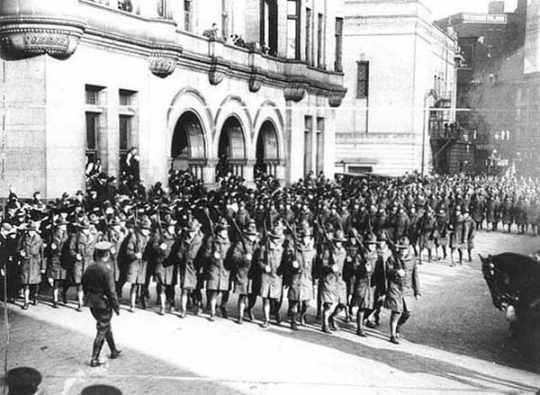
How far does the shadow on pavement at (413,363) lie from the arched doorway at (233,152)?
1498 centimetres

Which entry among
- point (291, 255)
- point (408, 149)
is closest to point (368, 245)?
point (291, 255)

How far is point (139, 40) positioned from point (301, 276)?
10.1 meters

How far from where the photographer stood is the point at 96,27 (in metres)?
17.0

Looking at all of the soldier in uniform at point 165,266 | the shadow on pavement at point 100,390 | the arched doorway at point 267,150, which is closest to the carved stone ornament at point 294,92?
the arched doorway at point 267,150

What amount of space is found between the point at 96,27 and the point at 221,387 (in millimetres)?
11770

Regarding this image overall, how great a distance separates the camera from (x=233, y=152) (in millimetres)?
25922

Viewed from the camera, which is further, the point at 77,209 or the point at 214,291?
the point at 77,209

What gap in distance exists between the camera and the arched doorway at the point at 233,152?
2566cm

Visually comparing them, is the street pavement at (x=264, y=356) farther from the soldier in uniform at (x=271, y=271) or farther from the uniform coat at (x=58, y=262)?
the uniform coat at (x=58, y=262)

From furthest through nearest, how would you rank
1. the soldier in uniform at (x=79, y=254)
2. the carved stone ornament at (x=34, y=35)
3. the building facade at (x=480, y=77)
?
the building facade at (x=480, y=77) → the carved stone ornament at (x=34, y=35) → the soldier in uniform at (x=79, y=254)

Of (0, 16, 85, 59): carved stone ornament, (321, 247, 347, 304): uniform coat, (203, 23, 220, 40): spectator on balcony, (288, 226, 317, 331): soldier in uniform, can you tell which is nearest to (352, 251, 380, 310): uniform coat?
(321, 247, 347, 304): uniform coat

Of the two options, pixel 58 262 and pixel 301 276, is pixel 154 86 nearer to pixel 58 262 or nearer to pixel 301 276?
pixel 58 262

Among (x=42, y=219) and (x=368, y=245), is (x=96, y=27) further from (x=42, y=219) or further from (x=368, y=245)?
(x=368, y=245)

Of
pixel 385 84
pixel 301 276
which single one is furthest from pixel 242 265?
pixel 385 84
